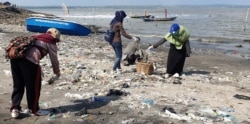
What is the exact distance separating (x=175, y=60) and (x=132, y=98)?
3134 millimetres

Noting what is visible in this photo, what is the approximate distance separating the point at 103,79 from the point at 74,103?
2239mm

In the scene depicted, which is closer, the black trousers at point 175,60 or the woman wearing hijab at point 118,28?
the woman wearing hijab at point 118,28

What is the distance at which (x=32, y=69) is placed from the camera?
6098mm

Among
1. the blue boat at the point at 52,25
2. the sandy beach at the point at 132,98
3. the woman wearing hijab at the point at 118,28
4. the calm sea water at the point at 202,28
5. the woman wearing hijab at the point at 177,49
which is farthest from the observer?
the calm sea water at the point at 202,28

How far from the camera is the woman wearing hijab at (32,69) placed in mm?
6039

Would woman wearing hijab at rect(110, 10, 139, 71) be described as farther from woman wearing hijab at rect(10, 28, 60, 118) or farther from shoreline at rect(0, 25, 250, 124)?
woman wearing hijab at rect(10, 28, 60, 118)

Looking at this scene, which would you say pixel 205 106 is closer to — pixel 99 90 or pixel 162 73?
pixel 99 90

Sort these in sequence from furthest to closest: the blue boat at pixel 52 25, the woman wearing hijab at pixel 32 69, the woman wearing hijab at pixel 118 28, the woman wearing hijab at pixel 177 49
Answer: the blue boat at pixel 52 25 < the woman wearing hijab at pixel 177 49 < the woman wearing hijab at pixel 118 28 < the woman wearing hijab at pixel 32 69

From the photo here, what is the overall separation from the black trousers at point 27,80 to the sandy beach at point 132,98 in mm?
247

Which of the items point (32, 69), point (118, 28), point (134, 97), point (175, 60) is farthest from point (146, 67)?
point (32, 69)

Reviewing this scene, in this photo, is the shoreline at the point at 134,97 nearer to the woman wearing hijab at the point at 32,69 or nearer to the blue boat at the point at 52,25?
the woman wearing hijab at the point at 32,69

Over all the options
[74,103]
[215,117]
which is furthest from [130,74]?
[215,117]

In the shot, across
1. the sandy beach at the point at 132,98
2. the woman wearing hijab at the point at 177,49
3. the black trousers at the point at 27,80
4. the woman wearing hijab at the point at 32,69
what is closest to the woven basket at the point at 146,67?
the sandy beach at the point at 132,98

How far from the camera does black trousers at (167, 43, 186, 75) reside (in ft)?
34.2
